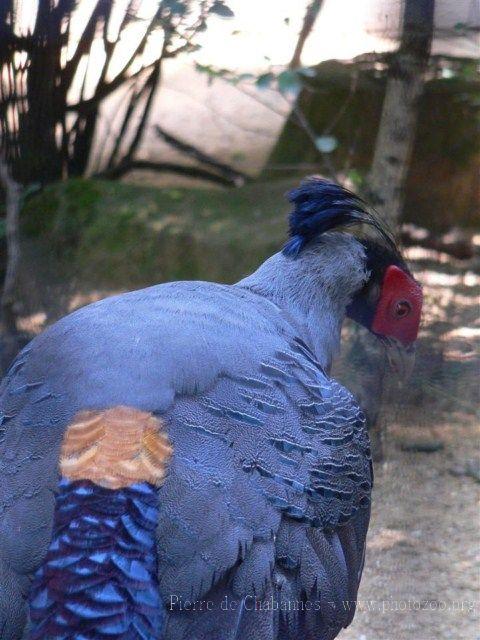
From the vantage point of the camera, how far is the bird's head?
3131 mm

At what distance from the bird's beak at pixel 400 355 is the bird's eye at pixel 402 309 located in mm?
117

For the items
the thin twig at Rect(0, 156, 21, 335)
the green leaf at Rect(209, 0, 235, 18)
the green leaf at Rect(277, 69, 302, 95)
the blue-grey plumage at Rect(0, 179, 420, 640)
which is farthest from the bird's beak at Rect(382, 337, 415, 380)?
the thin twig at Rect(0, 156, 21, 335)

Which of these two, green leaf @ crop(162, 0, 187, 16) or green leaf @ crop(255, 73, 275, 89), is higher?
green leaf @ crop(162, 0, 187, 16)

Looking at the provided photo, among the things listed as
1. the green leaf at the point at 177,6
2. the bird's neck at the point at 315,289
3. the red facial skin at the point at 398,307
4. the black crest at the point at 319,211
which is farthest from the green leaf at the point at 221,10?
the red facial skin at the point at 398,307

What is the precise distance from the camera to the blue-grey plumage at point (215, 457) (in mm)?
2143

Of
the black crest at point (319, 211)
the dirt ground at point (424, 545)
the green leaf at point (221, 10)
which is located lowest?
the dirt ground at point (424, 545)

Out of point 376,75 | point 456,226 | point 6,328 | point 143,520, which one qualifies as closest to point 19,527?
point 143,520

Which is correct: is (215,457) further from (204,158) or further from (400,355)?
(204,158)

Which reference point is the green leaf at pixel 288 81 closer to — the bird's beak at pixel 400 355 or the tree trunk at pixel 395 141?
the tree trunk at pixel 395 141

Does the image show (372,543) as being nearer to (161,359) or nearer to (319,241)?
(319,241)

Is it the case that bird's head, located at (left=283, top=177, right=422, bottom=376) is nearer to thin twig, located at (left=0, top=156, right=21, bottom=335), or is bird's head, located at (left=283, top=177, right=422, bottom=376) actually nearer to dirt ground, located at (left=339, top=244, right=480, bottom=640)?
dirt ground, located at (left=339, top=244, right=480, bottom=640)

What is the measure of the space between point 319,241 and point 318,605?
133 centimetres

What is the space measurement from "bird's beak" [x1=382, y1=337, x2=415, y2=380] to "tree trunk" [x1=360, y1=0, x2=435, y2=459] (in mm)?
231

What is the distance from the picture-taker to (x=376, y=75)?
416 centimetres
